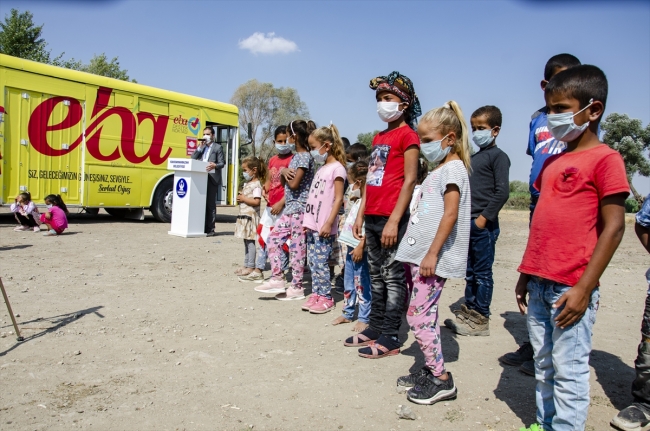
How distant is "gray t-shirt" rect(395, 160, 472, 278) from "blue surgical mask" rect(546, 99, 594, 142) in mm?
670

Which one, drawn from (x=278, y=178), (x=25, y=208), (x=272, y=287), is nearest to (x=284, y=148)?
(x=278, y=178)

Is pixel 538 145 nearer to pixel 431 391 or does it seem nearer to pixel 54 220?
pixel 431 391

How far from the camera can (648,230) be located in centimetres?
296

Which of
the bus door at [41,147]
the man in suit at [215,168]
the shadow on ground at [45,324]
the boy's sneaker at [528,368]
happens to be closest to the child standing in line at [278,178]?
the shadow on ground at [45,324]

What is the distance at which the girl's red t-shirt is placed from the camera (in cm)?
372

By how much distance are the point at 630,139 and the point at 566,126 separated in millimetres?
38563

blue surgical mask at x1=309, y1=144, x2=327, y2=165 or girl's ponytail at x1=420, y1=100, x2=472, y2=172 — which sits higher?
girl's ponytail at x1=420, y1=100, x2=472, y2=172

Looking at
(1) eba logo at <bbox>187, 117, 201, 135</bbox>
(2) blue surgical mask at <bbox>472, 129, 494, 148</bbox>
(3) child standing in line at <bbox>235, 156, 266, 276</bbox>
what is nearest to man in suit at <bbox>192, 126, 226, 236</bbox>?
(1) eba logo at <bbox>187, 117, 201, 135</bbox>

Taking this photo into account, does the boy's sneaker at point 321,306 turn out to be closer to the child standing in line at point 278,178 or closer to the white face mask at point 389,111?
the child standing in line at point 278,178

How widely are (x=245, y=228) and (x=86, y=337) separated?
2.65 m

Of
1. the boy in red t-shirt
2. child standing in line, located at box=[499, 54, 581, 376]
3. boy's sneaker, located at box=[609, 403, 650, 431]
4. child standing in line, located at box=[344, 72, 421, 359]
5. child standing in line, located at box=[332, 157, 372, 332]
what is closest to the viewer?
the boy in red t-shirt

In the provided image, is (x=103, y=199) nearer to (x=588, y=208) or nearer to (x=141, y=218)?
(x=141, y=218)

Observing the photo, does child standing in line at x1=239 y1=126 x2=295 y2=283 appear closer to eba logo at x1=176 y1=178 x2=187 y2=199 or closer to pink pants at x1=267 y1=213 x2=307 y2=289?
pink pants at x1=267 y1=213 x2=307 y2=289

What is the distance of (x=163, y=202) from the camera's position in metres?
13.1
